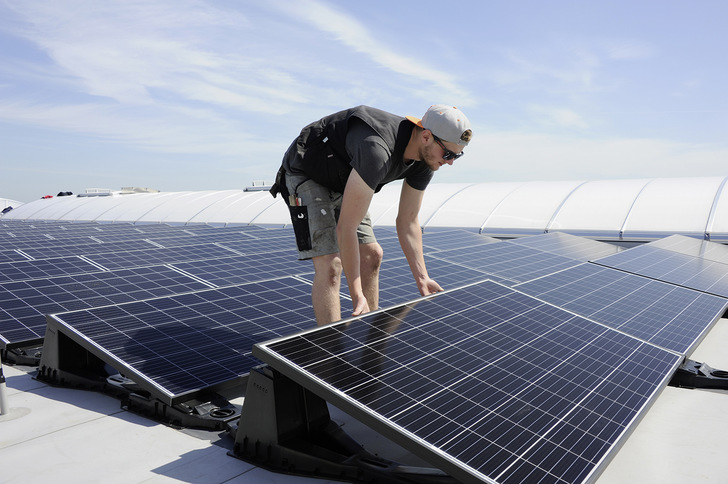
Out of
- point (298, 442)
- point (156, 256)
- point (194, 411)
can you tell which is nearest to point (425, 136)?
point (298, 442)

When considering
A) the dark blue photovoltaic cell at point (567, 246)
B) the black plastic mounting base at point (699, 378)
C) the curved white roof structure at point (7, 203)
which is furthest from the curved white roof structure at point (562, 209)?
the curved white roof structure at point (7, 203)

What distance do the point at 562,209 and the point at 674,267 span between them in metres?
10.5

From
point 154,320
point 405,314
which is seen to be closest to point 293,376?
point 405,314

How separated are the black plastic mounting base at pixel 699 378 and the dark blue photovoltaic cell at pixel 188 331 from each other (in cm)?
323

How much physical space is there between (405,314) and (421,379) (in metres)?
0.79

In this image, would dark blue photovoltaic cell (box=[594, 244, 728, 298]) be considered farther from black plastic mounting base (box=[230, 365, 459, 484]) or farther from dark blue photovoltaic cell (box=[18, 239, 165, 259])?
dark blue photovoltaic cell (box=[18, 239, 165, 259])

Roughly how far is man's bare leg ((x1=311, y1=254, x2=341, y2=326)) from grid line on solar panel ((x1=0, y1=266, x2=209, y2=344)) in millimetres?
2986

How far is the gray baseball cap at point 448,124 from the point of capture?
3602 mm

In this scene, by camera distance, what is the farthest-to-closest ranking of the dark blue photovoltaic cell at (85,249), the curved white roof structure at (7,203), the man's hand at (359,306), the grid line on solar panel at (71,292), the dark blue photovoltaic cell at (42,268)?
the curved white roof structure at (7,203), the dark blue photovoltaic cell at (85,249), the dark blue photovoltaic cell at (42,268), the grid line on solar panel at (71,292), the man's hand at (359,306)

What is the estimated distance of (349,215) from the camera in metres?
3.65

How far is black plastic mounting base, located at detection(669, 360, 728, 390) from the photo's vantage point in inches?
179

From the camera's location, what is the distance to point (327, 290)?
4.07 metres

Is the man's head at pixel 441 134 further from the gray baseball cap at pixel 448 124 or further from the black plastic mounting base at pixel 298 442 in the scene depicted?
the black plastic mounting base at pixel 298 442

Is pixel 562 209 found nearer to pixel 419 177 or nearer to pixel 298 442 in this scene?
pixel 419 177
